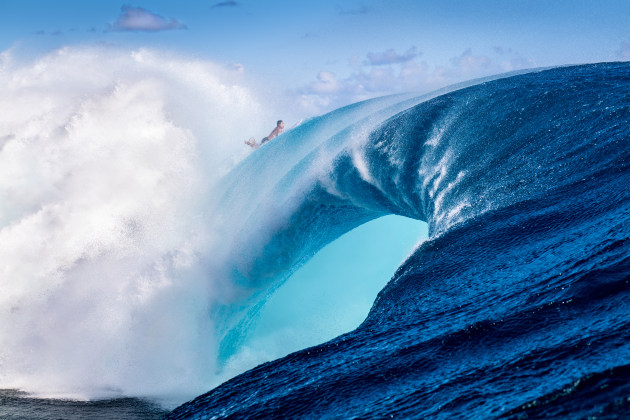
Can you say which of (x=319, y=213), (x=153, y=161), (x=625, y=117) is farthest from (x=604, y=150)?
(x=153, y=161)

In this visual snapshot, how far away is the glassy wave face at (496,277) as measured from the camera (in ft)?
6.48

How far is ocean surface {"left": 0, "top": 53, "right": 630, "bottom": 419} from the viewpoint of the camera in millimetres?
2279

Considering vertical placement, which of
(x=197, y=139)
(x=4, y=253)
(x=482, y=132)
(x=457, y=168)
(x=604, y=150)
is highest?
(x=197, y=139)

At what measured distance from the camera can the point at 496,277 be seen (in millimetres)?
3178

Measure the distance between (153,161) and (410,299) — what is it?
9.38 meters

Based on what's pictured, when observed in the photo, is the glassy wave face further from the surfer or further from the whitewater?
the surfer

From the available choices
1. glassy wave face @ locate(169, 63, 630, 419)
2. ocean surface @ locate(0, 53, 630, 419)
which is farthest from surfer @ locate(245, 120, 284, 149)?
glassy wave face @ locate(169, 63, 630, 419)

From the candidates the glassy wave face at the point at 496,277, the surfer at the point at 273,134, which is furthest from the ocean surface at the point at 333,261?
the surfer at the point at 273,134

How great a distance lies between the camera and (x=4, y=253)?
9984 millimetres

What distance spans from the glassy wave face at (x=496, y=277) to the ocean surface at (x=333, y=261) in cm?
2

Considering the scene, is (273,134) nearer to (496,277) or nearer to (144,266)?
(144,266)

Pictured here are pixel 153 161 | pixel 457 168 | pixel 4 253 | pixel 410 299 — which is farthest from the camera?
pixel 153 161

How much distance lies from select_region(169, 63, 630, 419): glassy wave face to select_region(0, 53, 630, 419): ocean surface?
0.02 meters

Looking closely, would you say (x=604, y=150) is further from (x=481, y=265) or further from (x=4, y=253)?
(x=4, y=253)
